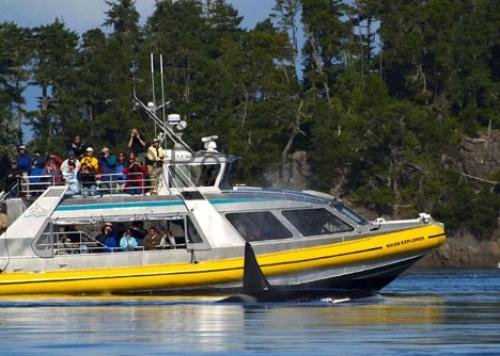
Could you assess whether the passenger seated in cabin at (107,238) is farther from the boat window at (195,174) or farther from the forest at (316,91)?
the forest at (316,91)

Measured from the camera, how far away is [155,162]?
45.3 m

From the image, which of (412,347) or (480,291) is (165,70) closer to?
(480,291)

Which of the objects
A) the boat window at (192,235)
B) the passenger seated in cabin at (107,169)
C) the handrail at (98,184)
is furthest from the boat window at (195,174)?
the passenger seated in cabin at (107,169)

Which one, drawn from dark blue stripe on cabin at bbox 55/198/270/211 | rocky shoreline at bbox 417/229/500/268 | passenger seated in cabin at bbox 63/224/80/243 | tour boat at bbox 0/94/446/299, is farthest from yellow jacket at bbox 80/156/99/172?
rocky shoreline at bbox 417/229/500/268

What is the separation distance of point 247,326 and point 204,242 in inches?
376

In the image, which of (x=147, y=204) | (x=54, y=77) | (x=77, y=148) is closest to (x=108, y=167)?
(x=77, y=148)

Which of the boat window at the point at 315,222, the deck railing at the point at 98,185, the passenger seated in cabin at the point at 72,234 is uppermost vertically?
the deck railing at the point at 98,185

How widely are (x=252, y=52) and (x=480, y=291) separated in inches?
2766

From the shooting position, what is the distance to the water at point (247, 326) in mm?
30422

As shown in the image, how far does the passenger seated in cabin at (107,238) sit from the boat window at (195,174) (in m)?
1.96

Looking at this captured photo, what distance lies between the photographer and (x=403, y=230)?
44656mm

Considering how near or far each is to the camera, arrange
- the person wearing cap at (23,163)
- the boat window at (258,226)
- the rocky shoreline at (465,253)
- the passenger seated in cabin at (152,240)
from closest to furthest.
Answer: the boat window at (258,226) < the passenger seated in cabin at (152,240) < the person wearing cap at (23,163) < the rocky shoreline at (465,253)

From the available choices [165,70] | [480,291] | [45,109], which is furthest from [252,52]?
[480,291]

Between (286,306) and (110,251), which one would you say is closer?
(286,306)
